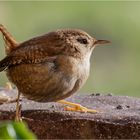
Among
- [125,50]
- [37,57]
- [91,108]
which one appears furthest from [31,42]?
[125,50]

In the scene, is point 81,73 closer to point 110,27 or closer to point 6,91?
point 6,91

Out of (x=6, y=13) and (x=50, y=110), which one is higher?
(x=50, y=110)

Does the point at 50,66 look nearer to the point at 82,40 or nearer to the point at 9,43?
the point at 82,40

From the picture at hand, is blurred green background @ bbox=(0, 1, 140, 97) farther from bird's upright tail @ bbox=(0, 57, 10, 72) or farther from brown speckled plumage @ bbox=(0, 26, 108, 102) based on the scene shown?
bird's upright tail @ bbox=(0, 57, 10, 72)

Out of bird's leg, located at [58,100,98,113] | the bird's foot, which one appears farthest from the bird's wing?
bird's leg, located at [58,100,98,113]

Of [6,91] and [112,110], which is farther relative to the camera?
[6,91]

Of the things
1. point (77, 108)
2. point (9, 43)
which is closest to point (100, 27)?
point (9, 43)
